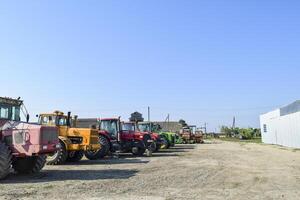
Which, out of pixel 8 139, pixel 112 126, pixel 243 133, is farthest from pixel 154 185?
pixel 243 133

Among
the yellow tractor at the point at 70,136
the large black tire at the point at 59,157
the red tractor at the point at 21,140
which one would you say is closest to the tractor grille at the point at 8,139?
the red tractor at the point at 21,140

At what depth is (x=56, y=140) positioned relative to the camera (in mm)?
15086

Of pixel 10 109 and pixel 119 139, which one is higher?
pixel 10 109

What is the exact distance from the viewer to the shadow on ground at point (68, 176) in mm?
13633

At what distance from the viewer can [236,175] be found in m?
15.0

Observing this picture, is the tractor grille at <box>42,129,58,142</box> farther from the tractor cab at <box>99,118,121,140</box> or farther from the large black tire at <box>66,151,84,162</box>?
the tractor cab at <box>99,118,121,140</box>

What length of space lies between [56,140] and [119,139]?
1100 cm

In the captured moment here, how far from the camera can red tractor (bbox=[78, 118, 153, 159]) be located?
23.5 metres


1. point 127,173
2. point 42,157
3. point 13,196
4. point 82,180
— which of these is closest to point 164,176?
point 127,173

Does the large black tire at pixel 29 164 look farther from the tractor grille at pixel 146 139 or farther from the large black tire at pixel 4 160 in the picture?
the tractor grille at pixel 146 139

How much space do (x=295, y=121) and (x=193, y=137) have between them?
16.6m

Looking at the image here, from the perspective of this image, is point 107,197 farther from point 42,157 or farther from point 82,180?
point 42,157

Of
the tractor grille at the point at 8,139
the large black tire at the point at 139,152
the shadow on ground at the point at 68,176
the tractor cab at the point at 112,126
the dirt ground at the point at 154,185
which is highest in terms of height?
the tractor cab at the point at 112,126

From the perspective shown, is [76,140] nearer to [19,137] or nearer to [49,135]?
[49,135]
